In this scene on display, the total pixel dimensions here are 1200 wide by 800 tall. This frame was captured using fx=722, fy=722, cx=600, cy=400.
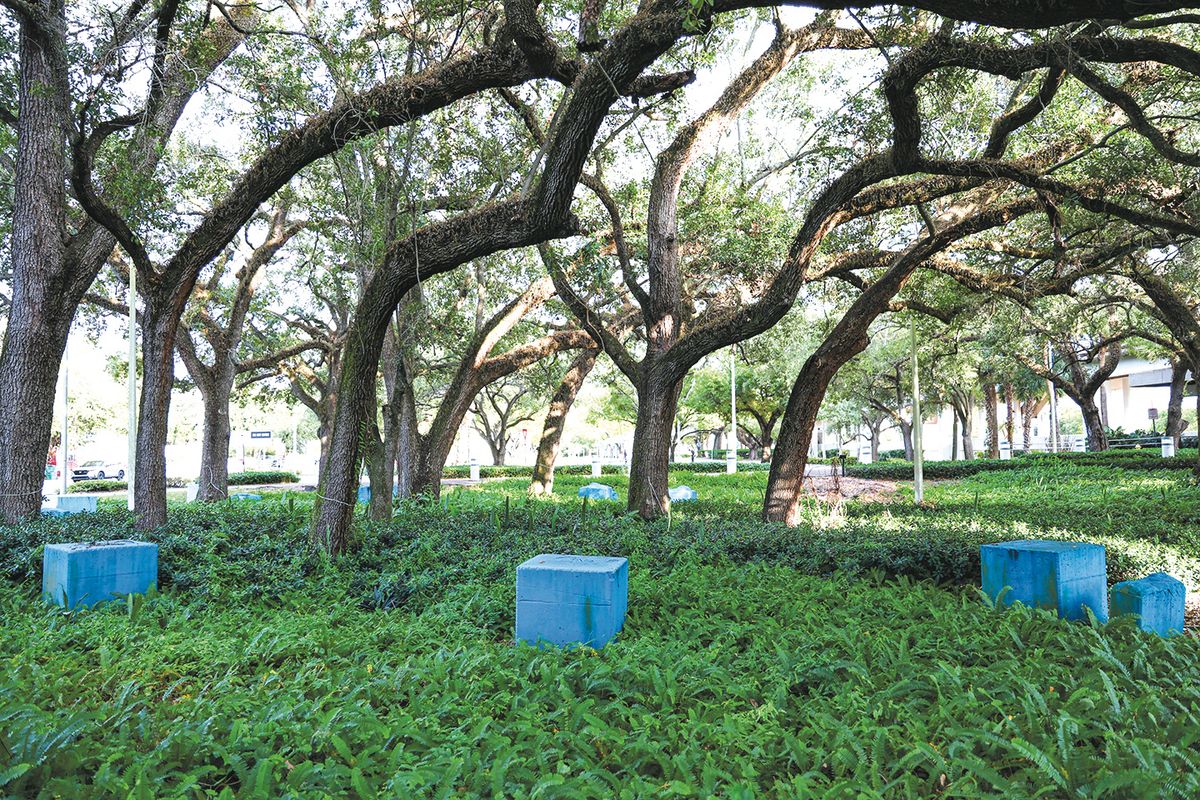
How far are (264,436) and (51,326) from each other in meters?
20.2

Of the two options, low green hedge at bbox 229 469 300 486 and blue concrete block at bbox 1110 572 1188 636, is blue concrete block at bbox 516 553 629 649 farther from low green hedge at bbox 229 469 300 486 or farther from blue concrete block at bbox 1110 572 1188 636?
low green hedge at bbox 229 469 300 486

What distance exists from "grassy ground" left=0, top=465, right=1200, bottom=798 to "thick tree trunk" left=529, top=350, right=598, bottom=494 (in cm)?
909

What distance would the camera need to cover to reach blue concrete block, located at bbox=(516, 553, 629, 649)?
4.16m

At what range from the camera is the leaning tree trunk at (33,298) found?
743cm

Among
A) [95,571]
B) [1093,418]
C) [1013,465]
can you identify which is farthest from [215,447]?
[1093,418]

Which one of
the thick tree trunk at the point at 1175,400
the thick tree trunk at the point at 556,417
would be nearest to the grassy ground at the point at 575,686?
the thick tree trunk at the point at 556,417

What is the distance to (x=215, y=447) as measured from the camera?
13.5 meters

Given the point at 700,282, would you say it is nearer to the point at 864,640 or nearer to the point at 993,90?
the point at 993,90

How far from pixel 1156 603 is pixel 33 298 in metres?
10.2

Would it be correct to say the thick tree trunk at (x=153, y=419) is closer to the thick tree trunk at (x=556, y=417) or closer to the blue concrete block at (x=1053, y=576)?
the blue concrete block at (x=1053, y=576)

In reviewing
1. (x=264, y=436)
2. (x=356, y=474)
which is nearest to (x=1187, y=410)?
(x=264, y=436)

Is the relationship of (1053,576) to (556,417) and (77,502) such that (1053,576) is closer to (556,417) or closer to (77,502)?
(556,417)

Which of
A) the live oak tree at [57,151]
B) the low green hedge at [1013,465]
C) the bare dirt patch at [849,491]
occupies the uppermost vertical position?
the live oak tree at [57,151]

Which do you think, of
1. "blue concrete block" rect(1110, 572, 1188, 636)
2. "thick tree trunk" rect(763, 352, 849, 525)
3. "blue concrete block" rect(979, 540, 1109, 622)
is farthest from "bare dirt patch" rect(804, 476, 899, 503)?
"blue concrete block" rect(1110, 572, 1188, 636)
